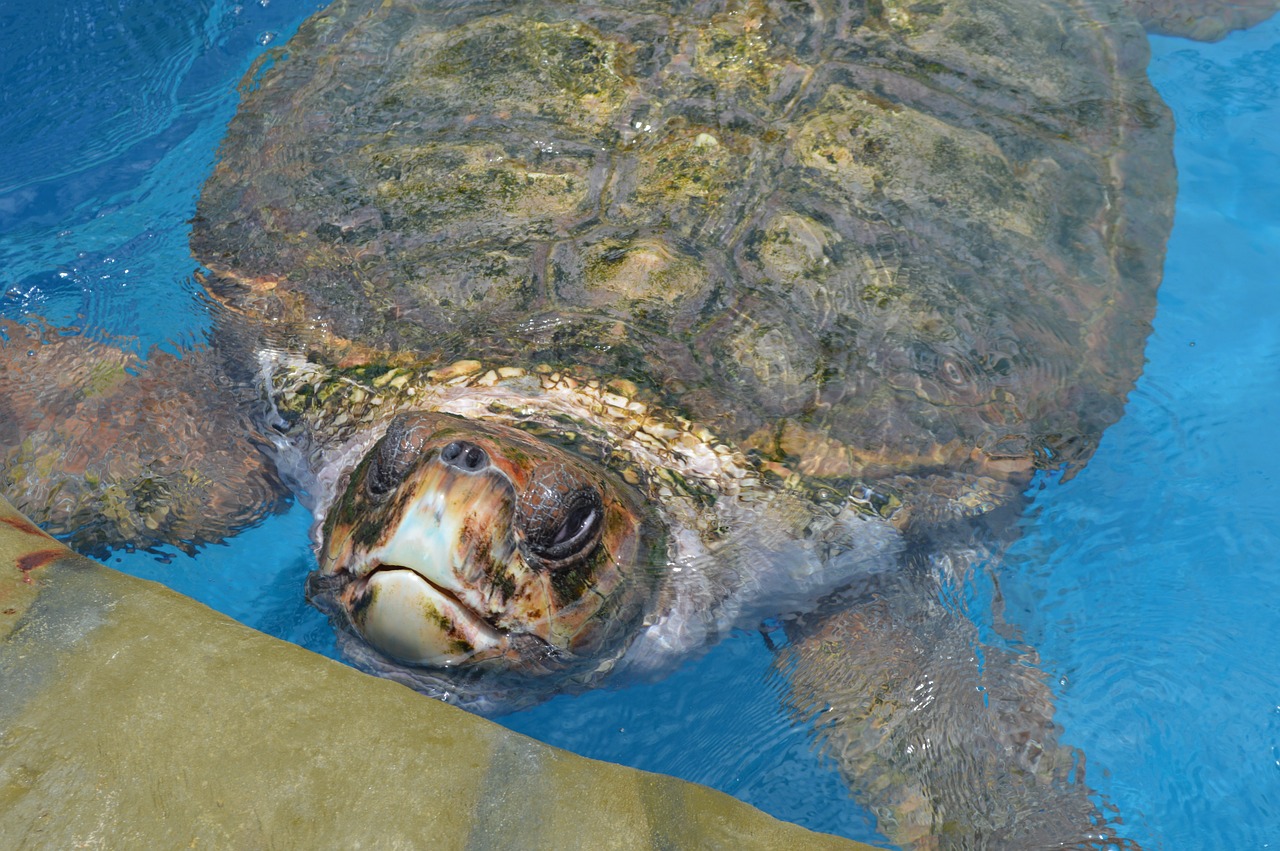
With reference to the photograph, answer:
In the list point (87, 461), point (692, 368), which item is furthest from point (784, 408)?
point (87, 461)

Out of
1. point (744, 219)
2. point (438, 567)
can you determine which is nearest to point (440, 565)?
point (438, 567)

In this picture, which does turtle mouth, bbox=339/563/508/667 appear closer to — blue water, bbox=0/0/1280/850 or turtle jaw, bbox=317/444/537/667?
turtle jaw, bbox=317/444/537/667

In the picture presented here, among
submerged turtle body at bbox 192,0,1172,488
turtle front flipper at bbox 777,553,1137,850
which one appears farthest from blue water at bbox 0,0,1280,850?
submerged turtle body at bbox 192,0,1172,488

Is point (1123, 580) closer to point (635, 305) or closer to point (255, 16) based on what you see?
point (635, 305)

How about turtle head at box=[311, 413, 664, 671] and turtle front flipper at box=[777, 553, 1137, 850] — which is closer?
turtle head at box=[311, 413, 664, 671]

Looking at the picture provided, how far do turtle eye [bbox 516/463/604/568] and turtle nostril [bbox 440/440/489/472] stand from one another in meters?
0.15

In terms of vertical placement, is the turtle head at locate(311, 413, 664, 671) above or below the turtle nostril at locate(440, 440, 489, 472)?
below

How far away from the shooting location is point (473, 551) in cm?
262

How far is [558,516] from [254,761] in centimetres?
124

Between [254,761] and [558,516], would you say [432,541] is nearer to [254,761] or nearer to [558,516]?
[558,516]

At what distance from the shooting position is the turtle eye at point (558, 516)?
8.84ft

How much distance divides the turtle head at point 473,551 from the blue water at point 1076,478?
2.80 feet

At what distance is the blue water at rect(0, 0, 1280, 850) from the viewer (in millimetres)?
3592

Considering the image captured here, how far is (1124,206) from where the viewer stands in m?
4.24
